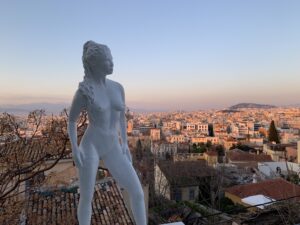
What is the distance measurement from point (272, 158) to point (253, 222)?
36324 millimetres

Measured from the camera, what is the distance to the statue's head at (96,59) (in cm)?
246

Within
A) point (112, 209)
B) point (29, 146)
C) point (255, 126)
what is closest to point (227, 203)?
point (112, 209)

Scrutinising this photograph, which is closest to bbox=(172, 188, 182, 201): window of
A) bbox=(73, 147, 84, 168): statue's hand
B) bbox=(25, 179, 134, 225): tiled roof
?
bbox=(25, 179, 134, 225): tiled roof

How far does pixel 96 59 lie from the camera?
2469mm

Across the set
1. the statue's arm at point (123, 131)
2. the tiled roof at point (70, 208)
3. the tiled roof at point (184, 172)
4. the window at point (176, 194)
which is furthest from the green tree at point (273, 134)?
the statue's arm at point (123, 131)

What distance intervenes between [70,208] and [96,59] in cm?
625

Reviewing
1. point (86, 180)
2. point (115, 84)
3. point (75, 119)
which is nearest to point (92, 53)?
point (115, 84)

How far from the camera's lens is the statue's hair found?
246cm

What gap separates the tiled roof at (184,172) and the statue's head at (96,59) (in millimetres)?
20813

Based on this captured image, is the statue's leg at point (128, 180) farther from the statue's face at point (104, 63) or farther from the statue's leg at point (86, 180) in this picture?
the statue's face at point (104, 63)

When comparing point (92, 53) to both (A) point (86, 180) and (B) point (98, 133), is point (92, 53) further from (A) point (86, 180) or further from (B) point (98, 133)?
(A) point (86, 180)

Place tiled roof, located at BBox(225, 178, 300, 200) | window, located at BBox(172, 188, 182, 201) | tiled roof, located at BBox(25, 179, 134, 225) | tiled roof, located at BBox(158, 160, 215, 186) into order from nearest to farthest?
1. tiled roof, located at BBox(25, 179, 134, 225)
2. tiled roof, located at BBox(225, 178, 300, 200)
3. window, located at BBox(172, 188, 182, 201)
4. tiled roof, located at BBox(158, 160, 215, 186)

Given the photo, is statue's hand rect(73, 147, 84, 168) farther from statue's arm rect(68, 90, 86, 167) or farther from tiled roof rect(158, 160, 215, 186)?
tiled roof rect(158, 160, 215, 186)

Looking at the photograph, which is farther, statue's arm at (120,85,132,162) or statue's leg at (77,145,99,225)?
statue's arm at (120,85,132,162)
